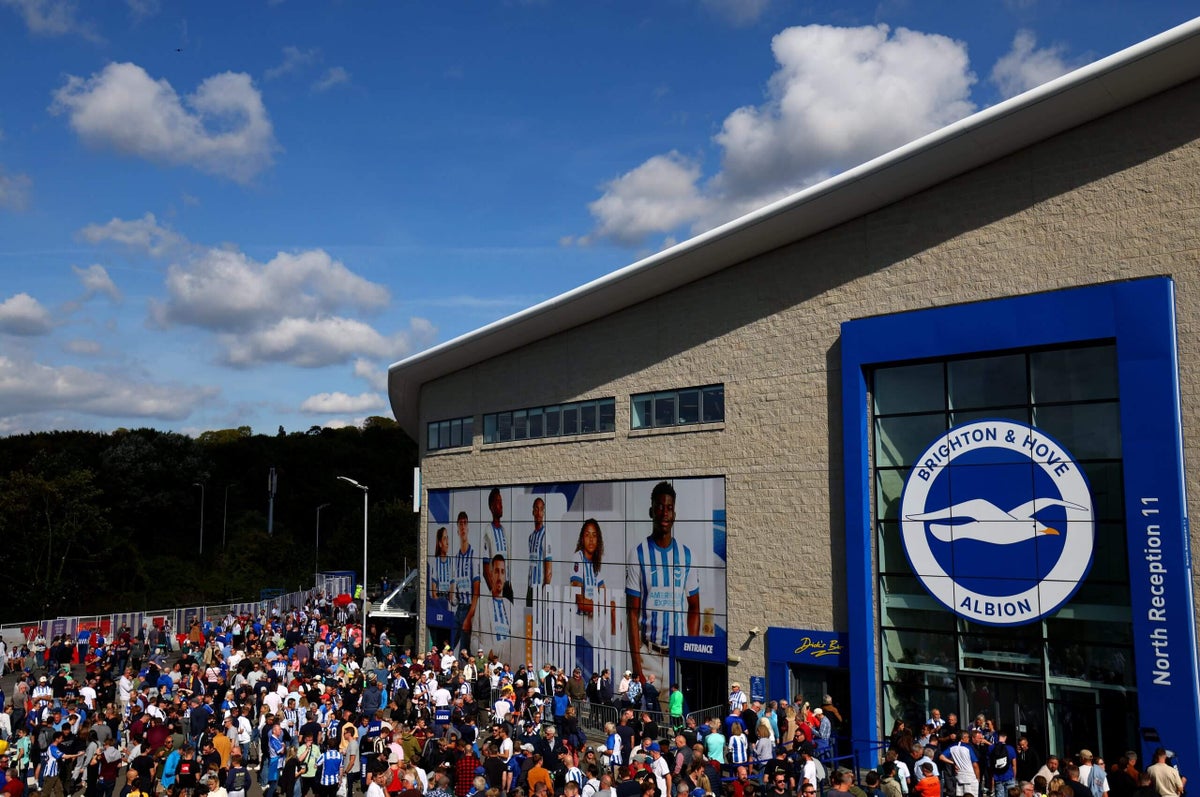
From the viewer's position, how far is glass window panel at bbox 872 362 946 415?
22031 millimetres

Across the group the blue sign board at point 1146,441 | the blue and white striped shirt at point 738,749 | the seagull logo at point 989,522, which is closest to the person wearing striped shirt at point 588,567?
the blue sign board at point 1146,441

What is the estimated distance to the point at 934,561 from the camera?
849 inches

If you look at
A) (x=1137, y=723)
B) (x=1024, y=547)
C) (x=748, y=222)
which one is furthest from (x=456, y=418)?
(x=1137, y=723)

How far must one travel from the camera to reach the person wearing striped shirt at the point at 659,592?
27031mm

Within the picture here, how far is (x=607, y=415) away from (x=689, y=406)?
11.7 ft

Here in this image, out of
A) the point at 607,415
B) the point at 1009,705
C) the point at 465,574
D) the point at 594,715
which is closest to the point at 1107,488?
the point at 1009,705

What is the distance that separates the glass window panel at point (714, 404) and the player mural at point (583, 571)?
1834 mm

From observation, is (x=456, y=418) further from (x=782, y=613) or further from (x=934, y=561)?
(x=934, y=561)

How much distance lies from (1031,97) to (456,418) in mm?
24227

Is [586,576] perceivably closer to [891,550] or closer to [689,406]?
[689,406]

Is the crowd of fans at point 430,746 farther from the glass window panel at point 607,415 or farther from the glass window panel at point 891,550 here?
the glass window panel at point 607,415

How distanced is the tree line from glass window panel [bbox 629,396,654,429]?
43.3 metres

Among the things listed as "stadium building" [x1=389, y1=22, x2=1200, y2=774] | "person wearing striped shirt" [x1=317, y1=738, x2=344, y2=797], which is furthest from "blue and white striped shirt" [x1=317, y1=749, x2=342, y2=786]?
"stadium building" [x1=389, y1=22, x2=1200, y2=774]

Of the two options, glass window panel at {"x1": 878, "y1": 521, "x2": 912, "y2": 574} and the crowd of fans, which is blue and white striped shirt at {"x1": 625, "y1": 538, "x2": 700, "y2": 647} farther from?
glass window panel at {"x1": 878, "y1": 521, "x2": 912, "y2": 574}
